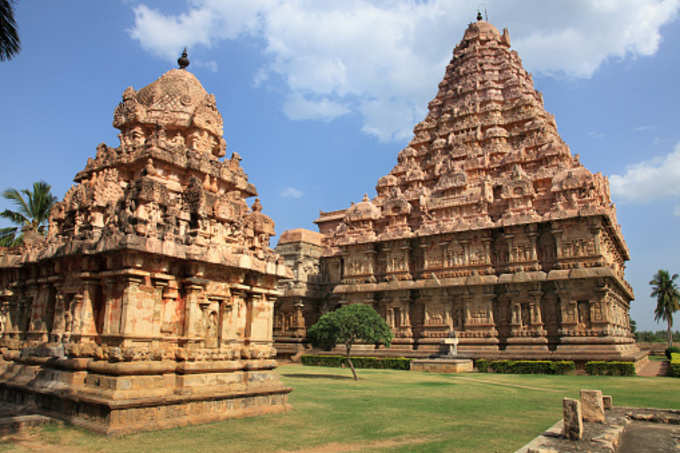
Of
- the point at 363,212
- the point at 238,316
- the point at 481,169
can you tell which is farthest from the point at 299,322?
the point at 238,316

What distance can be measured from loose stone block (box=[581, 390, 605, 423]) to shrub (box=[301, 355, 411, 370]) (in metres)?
18.5

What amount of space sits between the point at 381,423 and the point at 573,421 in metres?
4.06

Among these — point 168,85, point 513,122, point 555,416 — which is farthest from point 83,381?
point 513,122

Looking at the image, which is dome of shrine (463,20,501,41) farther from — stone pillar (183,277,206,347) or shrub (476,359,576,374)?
stone pillar (183,277,206,347)

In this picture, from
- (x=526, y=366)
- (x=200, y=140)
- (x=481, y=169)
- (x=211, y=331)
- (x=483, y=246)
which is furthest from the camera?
(x=481, y=169)

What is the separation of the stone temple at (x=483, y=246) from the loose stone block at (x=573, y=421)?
1912cm

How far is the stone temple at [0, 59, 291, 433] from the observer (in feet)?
31.5

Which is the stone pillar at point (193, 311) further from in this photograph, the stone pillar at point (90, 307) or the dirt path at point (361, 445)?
the dirt path at point (361, 445)

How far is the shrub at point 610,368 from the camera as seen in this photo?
76.6 ft

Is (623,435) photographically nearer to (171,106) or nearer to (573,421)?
(573,421)

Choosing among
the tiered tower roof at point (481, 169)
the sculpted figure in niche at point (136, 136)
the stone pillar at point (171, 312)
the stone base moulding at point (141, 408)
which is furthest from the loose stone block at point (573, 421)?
the tiered tower roof at point (481, 169)

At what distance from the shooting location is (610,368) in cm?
2384

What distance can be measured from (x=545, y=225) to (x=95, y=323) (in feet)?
84.8

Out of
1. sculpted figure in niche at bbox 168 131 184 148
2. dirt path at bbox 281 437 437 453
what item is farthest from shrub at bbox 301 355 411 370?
sculpted figure in niche at bbox 168 131 184 148
